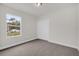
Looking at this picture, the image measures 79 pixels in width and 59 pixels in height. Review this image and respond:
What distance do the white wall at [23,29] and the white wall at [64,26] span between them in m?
1.34

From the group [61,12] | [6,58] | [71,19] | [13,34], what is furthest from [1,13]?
[71,19]

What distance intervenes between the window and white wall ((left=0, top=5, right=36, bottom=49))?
21 centimetres

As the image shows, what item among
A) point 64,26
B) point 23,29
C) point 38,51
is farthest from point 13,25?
point 64,26

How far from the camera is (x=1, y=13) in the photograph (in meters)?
2.70

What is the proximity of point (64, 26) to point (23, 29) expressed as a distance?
227cm

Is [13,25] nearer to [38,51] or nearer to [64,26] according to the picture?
[38,51]

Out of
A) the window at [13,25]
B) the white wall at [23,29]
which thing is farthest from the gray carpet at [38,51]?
the window at [13,25]

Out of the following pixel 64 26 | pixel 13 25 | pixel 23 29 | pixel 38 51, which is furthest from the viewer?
pixel 23 29

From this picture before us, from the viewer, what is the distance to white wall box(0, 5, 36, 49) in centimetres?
278

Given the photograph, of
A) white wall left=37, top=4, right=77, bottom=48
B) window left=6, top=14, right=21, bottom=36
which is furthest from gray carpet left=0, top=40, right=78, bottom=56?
window left=6, top=14, right=21, bottom=36

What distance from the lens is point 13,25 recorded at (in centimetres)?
342

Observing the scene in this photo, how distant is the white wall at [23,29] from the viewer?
278 centimetres

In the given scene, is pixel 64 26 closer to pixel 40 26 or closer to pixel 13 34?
pixel 40 26

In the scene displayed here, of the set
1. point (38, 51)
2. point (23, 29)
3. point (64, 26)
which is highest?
point (64, 26)
